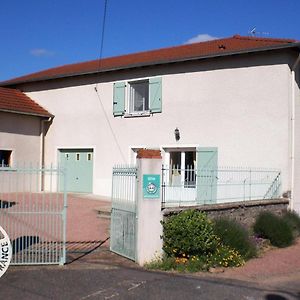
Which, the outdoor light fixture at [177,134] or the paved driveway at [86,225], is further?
the outdoor light fixture at [177,134]

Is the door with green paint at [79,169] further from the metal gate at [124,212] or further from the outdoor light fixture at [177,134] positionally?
the metal gate at [124,212]

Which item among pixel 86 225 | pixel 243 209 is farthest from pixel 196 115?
pixel 86 225

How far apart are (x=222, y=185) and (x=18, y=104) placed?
407 inches

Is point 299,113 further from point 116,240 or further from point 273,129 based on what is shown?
point 116,240

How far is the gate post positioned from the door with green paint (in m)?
10.4

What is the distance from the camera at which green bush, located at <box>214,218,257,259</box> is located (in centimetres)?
953

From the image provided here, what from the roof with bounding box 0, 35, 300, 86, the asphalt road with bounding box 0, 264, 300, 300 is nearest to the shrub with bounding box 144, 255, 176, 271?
the asphalt road with bounding box 0, 264, 300, 300

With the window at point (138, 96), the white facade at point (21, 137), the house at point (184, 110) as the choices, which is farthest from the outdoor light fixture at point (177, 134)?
the white facade at point (21, 137)

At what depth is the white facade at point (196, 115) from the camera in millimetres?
14297

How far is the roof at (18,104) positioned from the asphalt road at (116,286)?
39.5ft

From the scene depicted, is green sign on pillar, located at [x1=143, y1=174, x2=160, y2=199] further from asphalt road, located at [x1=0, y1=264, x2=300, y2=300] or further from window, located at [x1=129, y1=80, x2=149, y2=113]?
window, located at [x1=129, y1=80, x2=149, y2=113]

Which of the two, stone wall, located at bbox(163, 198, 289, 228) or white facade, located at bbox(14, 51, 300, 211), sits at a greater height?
white facade, located at bbox(14, 51, 300, 211)

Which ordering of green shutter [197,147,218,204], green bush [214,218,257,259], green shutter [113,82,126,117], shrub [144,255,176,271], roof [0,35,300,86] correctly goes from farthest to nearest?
1. green shutter [113,82,126,117]
2. roof [0,35,300,86]
3. green shutter [197,147,218,204]
4. green bush [214,218,257,259]
5. shrub [144,255,176,271]

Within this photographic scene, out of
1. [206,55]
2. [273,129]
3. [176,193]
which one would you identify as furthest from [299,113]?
[176,193]
